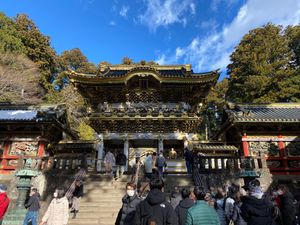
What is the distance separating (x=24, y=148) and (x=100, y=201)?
26.9 feet

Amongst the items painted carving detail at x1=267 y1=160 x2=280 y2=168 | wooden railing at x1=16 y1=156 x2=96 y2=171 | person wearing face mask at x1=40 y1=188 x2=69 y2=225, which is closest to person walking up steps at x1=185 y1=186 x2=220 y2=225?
person wearing face mask at x1=40 y1=188 x2=69 y2=225

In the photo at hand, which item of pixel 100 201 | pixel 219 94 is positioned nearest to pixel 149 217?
pixel 100 201

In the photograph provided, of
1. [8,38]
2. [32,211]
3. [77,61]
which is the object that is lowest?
[32,211]

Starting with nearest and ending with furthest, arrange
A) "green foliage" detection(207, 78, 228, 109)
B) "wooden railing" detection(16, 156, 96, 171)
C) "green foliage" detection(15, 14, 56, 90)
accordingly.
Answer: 1. "wooden railing" detection(16, 156, 96, 171)
2. "green foliage" detection(207, 78, 228, 109)
3. "green foliage" detection(15, 14, 56, 90)

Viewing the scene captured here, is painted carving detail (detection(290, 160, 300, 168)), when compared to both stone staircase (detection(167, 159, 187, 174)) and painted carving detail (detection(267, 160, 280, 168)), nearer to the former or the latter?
painted carving detail (detection(267, 160, 280, 168))

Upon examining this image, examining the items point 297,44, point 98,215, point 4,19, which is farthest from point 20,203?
point 297,44

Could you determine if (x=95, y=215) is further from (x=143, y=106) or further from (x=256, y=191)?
(x=143, y=106)

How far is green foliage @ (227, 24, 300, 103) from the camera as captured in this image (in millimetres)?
22359

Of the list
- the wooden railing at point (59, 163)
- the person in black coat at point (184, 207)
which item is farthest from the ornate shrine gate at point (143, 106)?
the person in black coat at point (184, 207)

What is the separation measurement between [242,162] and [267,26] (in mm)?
22754

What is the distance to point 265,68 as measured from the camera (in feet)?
78.5

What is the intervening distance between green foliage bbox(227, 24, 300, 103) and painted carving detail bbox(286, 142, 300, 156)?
8428mm

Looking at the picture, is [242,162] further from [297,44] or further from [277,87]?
[297,44]

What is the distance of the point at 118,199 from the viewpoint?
902cm
